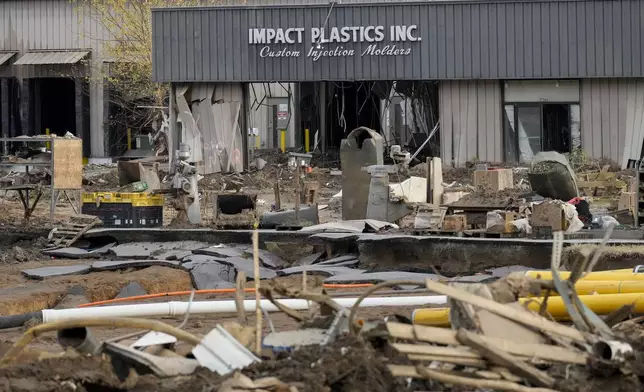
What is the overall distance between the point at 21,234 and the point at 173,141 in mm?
12035

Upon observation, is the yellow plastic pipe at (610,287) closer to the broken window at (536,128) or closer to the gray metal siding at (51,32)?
the broken window at (536,128)

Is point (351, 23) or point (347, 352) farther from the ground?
point (351, 23)

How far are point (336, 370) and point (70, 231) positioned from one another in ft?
44.4

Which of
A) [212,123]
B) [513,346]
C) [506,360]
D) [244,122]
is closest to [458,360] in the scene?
[506,360]

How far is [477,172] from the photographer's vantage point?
2550 centimetres

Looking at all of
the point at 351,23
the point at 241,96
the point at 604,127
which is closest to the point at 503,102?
the point at 604,127

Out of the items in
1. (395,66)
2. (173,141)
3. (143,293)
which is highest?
(395,66)

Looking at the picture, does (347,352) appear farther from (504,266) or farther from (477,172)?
(477,172)

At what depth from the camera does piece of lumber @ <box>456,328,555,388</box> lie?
6.71 meters

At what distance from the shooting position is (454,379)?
6.70 metres

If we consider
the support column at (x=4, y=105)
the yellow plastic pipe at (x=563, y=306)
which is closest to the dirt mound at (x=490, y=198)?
the yellow plastic pipe at (x=563, y=306)

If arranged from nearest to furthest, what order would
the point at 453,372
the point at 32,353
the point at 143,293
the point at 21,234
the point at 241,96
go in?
1. the point at 453,372
2. the point at 32,353
3. the point at 143,293
4. the point at 21,234
5. the point at 241,96

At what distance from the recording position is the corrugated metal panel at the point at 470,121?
102 ft

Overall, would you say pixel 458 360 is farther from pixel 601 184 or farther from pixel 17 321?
pixel 601 184
